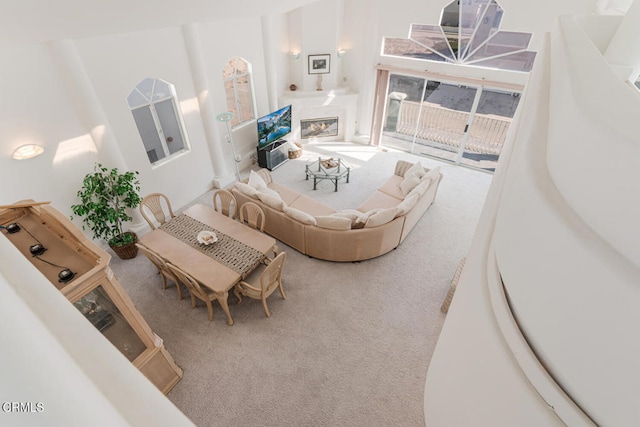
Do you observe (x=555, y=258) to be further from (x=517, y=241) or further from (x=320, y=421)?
(x=320, y=421)

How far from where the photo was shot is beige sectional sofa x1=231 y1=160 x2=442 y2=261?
4891mm

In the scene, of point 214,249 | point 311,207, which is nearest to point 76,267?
point 214,249

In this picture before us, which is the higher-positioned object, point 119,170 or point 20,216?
point 20,216

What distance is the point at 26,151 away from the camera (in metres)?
4.00

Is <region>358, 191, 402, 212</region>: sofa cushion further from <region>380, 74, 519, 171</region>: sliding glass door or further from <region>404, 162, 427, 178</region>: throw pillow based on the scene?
<region>380, 74, 519, 171</region>: sliding glass door

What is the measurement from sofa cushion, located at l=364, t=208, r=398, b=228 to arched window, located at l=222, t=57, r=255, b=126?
429cm

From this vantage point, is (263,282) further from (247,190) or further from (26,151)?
(26,151)

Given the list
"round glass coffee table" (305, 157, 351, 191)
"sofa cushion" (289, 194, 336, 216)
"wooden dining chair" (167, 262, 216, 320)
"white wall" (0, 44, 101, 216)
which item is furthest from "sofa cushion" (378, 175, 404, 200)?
"white wall" (0, 44, 101, 216)

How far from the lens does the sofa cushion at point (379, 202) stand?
5.94 meters

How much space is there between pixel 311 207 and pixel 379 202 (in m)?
1.32

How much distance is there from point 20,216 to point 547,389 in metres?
3.96

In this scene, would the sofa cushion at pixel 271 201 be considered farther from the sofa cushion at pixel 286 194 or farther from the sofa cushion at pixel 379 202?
the sofa cushion at pixel 379 202

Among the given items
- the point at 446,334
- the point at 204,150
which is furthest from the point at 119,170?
the point at 446,334

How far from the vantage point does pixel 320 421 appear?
340 centimetres
